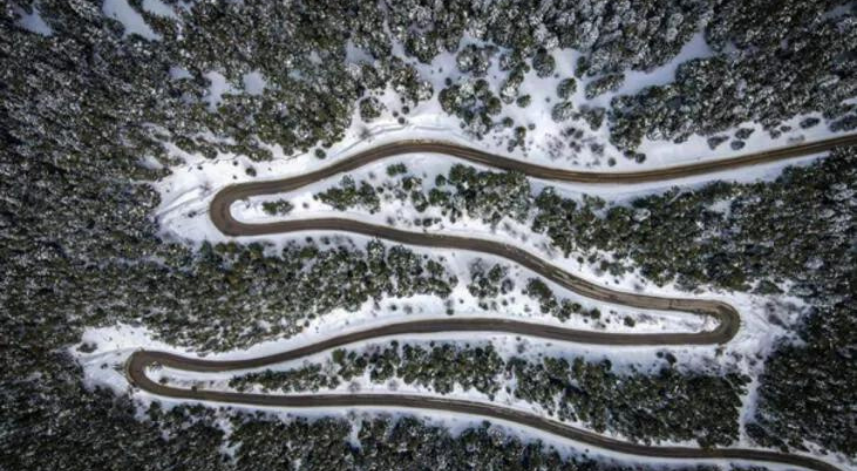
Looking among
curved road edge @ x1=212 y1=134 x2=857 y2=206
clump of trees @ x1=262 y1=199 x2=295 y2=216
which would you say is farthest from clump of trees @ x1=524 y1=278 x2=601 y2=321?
clump of trees @ x1=262 y1=199 x2=295 y2=216

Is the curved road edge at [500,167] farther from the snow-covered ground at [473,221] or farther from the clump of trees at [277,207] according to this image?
the clump of trees at [277,207]

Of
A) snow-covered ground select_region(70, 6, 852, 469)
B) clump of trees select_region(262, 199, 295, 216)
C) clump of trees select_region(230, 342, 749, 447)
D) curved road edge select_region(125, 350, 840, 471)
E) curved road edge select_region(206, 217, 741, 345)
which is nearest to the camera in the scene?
snow-covered ground select_region(70, 6, 852, 469)

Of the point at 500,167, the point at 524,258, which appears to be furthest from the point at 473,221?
the point at 524,258

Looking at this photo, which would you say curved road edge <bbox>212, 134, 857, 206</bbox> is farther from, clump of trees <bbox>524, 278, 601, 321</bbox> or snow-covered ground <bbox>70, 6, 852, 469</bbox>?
clump of trees <bbox>524, 278, 601, 321</bbox>

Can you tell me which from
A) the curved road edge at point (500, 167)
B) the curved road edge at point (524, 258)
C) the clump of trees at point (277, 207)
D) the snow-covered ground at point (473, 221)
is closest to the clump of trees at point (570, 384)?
the snow-covered ground at point (473, 221)

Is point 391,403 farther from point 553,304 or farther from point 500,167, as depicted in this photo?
point 500,167

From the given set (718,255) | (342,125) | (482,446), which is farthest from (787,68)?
(482,446)
